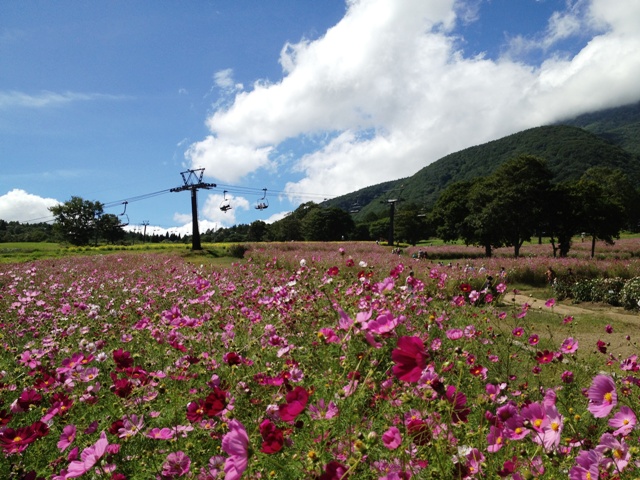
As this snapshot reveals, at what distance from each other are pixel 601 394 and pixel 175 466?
1.33 metres

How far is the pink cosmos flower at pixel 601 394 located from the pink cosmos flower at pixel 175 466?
4.06 ft

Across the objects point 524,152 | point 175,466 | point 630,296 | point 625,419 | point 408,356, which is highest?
point 524,152

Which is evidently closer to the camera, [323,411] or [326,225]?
[323,411]

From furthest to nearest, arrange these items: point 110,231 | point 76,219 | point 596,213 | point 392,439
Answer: point 110,231 → point 76,219 → point 596,213 → point 392,439

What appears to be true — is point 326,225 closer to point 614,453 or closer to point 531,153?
point 614,453

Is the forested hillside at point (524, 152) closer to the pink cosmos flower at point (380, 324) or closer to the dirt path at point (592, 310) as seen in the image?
the dirt path at point (592, 310)

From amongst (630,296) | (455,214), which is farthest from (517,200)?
(630,296)

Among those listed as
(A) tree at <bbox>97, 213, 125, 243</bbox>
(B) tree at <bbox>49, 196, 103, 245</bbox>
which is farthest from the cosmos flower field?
(A) tree at <bbox>97, 213, 125, 243</bbox>

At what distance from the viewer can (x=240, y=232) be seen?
11000cm

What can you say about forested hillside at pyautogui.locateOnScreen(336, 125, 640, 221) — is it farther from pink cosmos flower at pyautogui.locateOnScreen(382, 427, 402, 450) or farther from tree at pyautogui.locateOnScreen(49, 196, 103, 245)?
pink cosmos flower at pyautogui.locateOnScreen(382, 427, 402, 450)

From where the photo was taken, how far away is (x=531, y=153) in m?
141

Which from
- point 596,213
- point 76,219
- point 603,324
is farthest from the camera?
point 76,219

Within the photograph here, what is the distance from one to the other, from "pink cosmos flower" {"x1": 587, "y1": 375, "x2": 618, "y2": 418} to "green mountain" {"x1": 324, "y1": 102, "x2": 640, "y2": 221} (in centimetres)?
10560

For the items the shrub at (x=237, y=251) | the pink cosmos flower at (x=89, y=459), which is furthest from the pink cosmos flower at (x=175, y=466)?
the shrub at (x=237, y=251)
